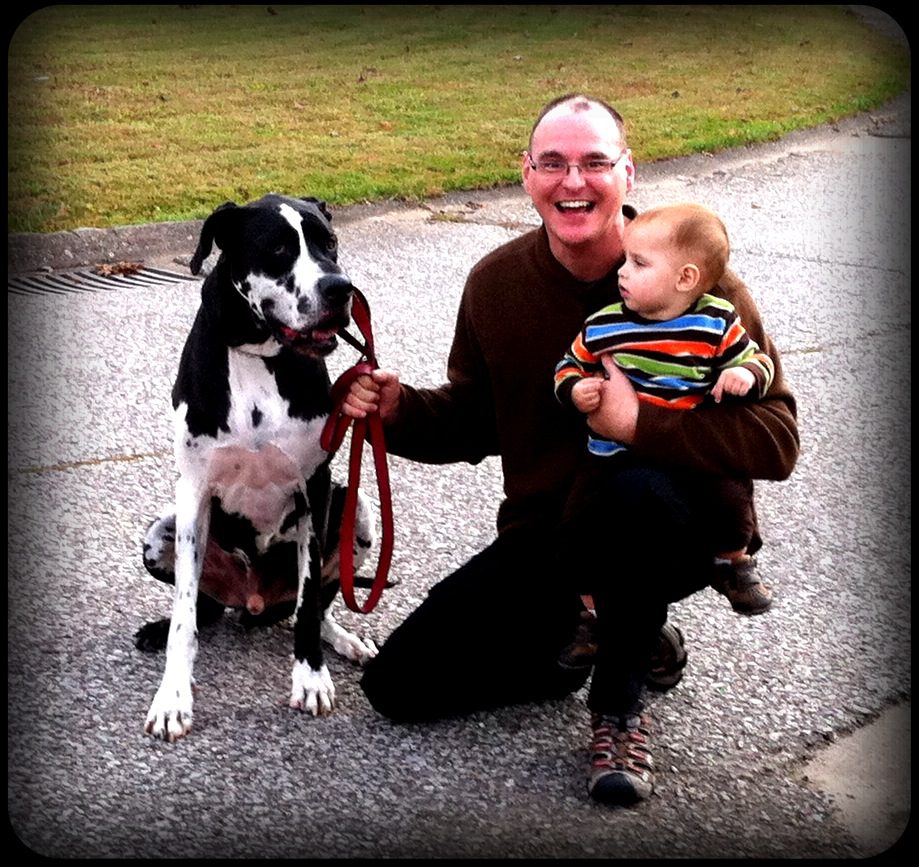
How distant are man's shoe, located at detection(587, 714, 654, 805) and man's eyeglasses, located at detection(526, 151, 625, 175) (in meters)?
1.41

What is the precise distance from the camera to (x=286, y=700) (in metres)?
3.82

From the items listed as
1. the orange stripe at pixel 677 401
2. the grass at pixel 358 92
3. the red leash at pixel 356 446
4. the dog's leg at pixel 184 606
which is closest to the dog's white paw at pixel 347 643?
the red leash at pixel 356 446

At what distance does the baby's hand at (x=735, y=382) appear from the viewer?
3.28m

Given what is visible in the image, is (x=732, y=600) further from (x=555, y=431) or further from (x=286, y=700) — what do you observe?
(x=286, y=700)

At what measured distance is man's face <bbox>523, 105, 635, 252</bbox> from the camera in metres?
3.64

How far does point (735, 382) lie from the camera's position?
3291 millimetres

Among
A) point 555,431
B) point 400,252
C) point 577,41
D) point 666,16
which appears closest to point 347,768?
point 555,431

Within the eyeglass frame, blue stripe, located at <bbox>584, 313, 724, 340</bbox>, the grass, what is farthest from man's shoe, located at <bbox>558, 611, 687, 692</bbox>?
the grass

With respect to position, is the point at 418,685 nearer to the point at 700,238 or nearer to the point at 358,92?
the point at 700,238

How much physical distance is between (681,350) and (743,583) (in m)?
0.62

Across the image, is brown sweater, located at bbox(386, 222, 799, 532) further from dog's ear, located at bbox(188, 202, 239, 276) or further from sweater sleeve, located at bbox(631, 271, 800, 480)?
dog's ear, located at bbox(188, 202, 239, 276)

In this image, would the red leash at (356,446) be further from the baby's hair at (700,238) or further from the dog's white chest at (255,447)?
the baby's hair at (700,238)

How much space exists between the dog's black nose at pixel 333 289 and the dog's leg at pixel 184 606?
25.9 inches

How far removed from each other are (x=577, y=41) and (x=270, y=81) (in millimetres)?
3532
